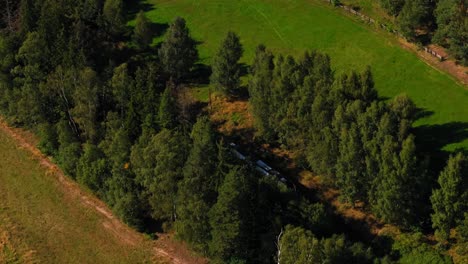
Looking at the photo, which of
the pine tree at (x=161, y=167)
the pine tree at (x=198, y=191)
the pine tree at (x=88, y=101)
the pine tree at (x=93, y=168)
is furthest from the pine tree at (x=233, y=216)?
the pine tree at (x=88, y=101)

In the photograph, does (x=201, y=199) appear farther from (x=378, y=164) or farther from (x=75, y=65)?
(x=75, y=65)

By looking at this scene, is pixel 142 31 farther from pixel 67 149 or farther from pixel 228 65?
pixel 67 149

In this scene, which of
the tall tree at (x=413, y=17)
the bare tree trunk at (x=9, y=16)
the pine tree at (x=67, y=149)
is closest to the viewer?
the pine tree at (x=67, y=149)

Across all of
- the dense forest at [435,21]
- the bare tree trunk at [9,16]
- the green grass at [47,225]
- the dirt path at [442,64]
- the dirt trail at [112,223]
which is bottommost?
the green grass at [47,225]

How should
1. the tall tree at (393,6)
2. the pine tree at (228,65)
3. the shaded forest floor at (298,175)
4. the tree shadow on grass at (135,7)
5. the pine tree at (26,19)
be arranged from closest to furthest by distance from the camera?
the shaded forest floor at (298,175) < the pine tree at (228,65) < the pine tree at (26,19) < the tall tree at (393,6) < the tree shadow on grass at (135,7)

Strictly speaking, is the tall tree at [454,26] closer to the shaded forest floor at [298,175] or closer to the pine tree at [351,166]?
the pine tree at [351,166]

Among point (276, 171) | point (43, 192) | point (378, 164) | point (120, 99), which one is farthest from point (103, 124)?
point (378, 164)

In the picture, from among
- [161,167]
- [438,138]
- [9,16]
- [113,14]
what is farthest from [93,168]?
[438,138]

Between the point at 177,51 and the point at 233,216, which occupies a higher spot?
the point at 177,51
